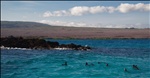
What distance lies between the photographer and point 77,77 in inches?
1203

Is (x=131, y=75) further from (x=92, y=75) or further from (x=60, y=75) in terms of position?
(x=60, y=75)

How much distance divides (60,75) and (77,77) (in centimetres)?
222

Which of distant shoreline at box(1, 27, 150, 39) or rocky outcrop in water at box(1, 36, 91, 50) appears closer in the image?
rocky outcrop in water at box(1, 36, 91, 50)

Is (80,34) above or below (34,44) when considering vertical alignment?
below

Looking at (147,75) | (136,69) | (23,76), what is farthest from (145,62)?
(23,76)

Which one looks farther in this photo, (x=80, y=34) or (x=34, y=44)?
(x=80, y=34)

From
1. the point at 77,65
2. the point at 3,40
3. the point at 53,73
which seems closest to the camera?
the point at 53,73

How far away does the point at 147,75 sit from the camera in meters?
31.4

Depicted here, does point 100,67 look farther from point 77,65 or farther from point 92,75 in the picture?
point 92,75

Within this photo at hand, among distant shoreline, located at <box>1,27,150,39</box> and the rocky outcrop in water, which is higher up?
the rocky outcrop in water

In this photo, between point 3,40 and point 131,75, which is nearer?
point 131,75

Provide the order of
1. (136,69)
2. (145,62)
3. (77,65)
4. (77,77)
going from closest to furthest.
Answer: (77,77) → (136,69) → (77,65) → (145,62)

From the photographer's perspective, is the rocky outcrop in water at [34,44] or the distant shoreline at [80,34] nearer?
the rocky outcrop in water at [34,44]

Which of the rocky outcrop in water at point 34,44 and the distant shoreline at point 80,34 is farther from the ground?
the rocky outcrop in water at point 34,44
